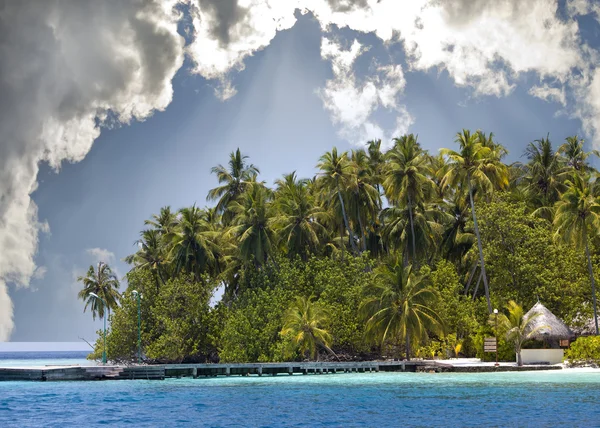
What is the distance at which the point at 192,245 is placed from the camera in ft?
201

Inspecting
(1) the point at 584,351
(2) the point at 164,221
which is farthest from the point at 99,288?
(1) the point at 584,351

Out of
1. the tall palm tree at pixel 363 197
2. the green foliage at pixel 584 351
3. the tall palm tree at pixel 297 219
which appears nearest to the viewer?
the green foliage at pixel 584 351

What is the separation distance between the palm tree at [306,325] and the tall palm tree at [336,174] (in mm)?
10668

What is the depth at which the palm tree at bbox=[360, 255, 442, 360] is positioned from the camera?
47.4m

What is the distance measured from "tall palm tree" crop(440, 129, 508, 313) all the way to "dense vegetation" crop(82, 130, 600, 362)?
0.13 meters

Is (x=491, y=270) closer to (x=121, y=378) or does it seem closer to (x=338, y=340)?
(x=338, y=340)

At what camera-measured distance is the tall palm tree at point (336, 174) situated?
57.4 meters

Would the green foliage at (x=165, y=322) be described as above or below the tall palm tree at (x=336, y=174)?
below

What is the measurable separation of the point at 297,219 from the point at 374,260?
6886 mm

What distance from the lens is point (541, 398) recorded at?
105 feet

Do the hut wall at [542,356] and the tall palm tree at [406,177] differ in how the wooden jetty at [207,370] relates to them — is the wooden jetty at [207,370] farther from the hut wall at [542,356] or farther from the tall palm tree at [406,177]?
the tall palm tree at [406,177]

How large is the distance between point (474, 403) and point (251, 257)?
28630 millimetres

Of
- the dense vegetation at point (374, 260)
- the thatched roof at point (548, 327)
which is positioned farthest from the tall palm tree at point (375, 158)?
the thatched roof at point (548, 327)

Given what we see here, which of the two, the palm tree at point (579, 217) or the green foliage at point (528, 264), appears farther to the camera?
the green foliage at point (528, 264)
